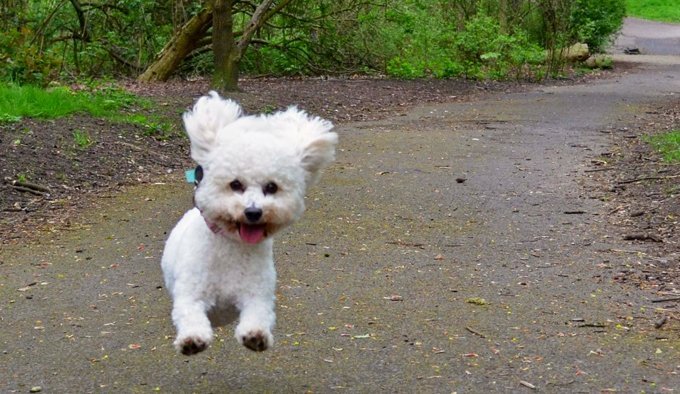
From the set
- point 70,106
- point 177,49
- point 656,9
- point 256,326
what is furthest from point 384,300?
point 656,9

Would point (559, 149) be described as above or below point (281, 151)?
below

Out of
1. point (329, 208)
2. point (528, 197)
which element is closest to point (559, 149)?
point (528, 197)

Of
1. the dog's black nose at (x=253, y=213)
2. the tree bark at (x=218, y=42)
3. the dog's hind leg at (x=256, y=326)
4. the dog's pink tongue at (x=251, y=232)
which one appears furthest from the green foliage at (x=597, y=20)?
the dog's black nose at (x=253, y=213)

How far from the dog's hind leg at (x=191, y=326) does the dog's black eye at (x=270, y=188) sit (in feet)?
1.94

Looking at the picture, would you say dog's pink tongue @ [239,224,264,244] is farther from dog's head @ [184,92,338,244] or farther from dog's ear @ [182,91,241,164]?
Answer: dog's ear @ [182,91,241,164]

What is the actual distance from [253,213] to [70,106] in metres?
8.80

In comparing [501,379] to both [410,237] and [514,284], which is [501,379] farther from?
[410,237]

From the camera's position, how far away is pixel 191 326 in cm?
372

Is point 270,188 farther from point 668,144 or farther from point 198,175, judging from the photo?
point 668,144

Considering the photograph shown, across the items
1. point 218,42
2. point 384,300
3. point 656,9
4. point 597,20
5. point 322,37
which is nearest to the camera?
point 384,300

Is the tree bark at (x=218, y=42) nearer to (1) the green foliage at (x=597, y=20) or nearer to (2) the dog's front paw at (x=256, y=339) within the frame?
(1) the green foliage at (x=597, y=20)

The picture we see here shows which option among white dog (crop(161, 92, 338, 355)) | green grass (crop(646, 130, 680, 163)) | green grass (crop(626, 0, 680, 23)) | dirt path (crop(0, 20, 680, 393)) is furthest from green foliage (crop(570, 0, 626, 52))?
green grass (crop(626, 0, 680, 23))

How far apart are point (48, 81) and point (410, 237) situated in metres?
8.01

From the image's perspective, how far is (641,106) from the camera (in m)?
17.6
